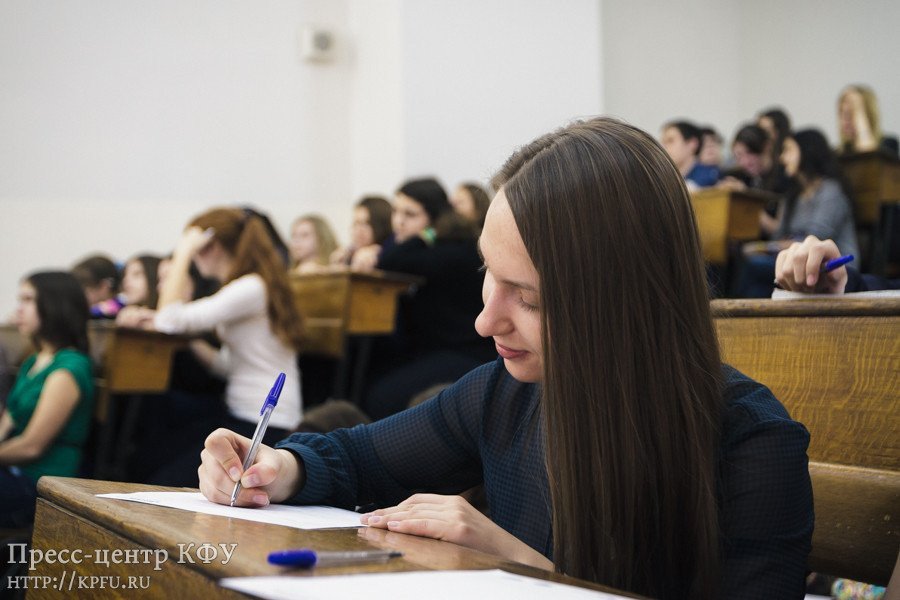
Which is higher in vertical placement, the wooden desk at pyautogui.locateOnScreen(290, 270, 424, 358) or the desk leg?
the wooden desk at pyautogui.locateOnScreen(290, 270, 424, 358)

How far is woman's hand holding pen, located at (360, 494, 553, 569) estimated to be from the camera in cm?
98

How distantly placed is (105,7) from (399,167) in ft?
6.79

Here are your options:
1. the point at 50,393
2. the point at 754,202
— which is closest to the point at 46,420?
the point at 50,393

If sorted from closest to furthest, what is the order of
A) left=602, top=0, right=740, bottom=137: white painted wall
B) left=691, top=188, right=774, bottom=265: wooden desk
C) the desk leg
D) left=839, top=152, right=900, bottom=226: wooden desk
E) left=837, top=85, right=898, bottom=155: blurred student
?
the desk leg → left=691, top=188, right=774, bottom=265: wooden desk → left=839, top=152, right=900, bottom=226: wooden desk → left=837, top=85, right=898, bottom=155: blurred student → left=602, top=0, right=740, bottom=137: white painted wall

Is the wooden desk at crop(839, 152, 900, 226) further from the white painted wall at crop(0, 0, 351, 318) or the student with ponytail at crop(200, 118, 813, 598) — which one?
the student with ponytail at crop(200, 118, 813, 598)

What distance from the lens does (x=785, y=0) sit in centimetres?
780

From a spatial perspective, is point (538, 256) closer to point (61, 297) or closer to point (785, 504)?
point (785, 504)

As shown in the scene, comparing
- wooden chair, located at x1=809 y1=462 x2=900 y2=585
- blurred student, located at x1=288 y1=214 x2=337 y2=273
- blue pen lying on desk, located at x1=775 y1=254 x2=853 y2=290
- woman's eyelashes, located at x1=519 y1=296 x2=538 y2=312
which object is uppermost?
blue pen lying on desk, located at x1=775 y1=254 x2=853 y2=290

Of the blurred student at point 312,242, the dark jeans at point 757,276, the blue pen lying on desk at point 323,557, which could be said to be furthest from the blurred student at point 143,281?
the blue pen lying on desk at point 323,557

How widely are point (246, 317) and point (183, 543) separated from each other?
2.81 metres

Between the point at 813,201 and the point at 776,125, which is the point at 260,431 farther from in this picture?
the point at 776,125

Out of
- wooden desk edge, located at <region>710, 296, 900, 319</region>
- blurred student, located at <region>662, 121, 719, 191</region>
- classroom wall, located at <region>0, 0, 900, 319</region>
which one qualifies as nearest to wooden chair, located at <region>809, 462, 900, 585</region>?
wooden desk edge, located at <region>710, 296, 900, 319</region>

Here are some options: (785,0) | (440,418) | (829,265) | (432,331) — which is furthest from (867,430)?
(785,0)

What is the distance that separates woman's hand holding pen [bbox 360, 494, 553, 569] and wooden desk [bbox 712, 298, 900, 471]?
1.82 feet
